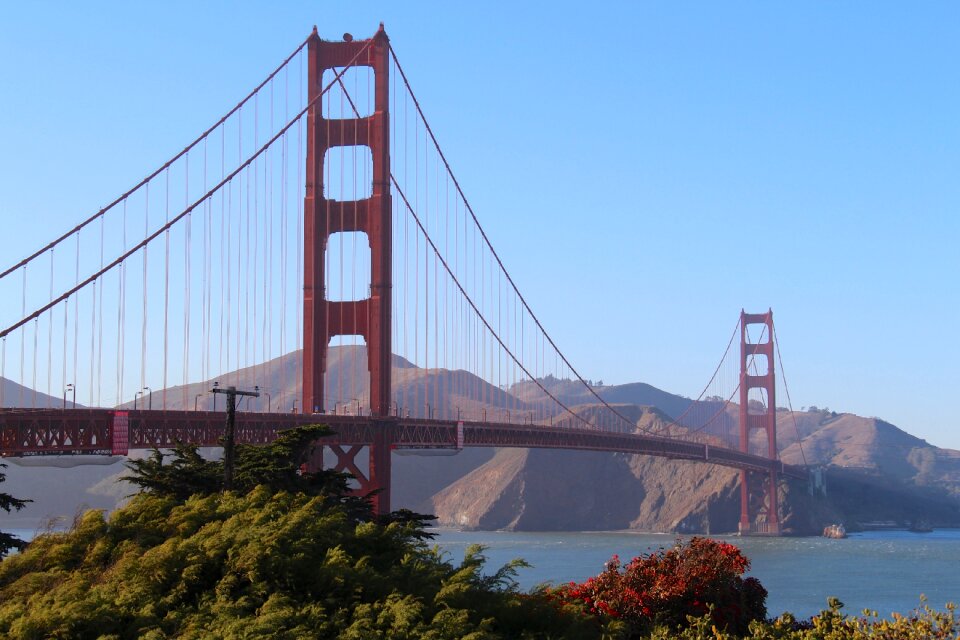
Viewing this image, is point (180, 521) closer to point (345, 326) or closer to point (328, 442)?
point (328, 442)

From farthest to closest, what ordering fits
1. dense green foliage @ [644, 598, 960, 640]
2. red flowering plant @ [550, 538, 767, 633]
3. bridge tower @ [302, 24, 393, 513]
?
bridge tower @ [302, 24, 393, 513] → red flowering plant @ [550, 538, 767, 633] → dense green foliage @ [644, 598, 960, 640]

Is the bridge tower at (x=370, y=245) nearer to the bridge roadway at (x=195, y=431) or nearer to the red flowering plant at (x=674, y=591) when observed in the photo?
the bridge roadway at (x=195, y=431)

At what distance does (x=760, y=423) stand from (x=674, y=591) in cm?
13138

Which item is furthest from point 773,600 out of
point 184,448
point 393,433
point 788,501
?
point 788,501

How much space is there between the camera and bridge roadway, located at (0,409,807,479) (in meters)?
Answer: 31.4

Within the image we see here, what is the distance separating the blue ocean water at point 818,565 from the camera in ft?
207

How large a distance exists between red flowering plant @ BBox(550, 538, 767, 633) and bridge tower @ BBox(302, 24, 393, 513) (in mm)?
29812

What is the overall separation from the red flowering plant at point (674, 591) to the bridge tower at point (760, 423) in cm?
11324

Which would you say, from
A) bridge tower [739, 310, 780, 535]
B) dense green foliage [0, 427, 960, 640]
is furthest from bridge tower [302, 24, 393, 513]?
bridge tower [739, 310, 780, 535]

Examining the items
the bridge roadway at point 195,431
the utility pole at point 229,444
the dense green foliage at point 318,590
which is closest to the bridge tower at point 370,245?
the bridge roadway at point 195,431

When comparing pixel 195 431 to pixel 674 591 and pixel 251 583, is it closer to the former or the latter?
pixel 251 583

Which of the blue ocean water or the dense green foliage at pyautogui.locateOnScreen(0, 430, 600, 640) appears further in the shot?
the blue ocean water

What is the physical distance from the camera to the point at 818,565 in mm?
89750

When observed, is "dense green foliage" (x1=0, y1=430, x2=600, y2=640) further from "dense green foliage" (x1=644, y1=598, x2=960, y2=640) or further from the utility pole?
the utility pole
